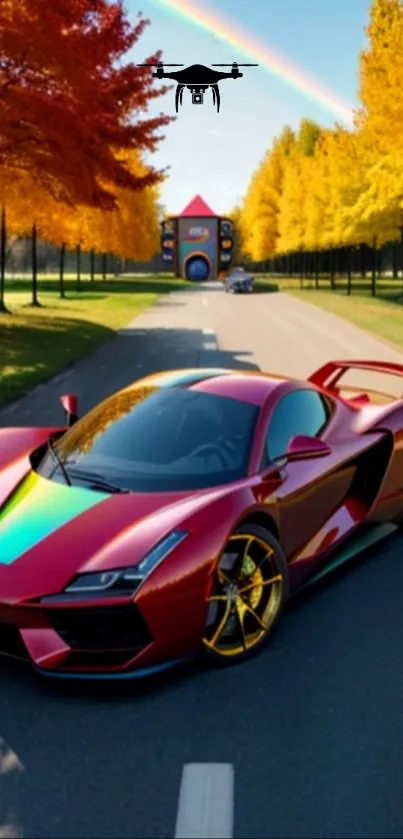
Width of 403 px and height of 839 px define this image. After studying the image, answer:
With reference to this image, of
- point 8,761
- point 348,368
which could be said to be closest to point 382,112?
point 348,368

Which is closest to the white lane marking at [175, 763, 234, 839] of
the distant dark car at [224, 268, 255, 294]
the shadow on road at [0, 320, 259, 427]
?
the shadow on road at [0, 320, 259, 427]

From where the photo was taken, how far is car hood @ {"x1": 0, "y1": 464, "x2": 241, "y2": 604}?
4383 millimetres

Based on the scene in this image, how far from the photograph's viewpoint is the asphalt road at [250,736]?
347 centimetres

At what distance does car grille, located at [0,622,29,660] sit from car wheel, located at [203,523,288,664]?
2.64 feet

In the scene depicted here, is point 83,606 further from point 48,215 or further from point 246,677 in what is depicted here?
point 48,215

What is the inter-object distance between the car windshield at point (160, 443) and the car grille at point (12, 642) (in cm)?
107

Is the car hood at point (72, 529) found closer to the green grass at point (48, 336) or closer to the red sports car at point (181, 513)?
the red sports car at point (181, 513)

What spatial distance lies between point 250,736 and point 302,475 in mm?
1848

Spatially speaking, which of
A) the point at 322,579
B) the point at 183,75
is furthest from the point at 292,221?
the point at 322,579

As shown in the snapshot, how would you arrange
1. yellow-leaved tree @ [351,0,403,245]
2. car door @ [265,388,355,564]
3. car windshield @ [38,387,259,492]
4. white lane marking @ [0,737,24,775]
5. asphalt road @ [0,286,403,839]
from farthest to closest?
yellow-leaved tree @ [351,0,403,245] < car door @ [265,388,355,564] < car windshield @ [38,387,259,492] < white lane marking @ [0,737,24,775] < asphalt road @ [0,286,403,839]

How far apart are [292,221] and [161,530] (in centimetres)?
6186

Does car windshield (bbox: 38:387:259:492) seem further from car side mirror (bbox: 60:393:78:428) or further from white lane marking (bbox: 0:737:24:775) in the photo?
white lane marking (bbox: 0:737:24:775)

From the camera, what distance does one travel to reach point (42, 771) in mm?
3787

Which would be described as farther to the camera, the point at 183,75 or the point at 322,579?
the point at 183,75
